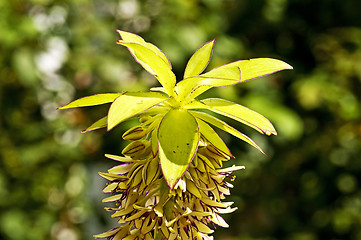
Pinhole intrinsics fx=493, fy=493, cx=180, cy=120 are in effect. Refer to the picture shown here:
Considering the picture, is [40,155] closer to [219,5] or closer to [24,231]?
[24,231]

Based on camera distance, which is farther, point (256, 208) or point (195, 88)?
point (256, 208)

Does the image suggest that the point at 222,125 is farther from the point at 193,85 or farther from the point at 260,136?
the point at 260,136

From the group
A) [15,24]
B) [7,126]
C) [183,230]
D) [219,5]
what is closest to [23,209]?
[7,126]

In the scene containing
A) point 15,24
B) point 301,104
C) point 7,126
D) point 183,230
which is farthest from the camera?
point 7,126

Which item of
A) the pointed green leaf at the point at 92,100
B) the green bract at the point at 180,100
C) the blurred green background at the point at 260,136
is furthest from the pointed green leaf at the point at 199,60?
the blurred green background at the point at 260,136

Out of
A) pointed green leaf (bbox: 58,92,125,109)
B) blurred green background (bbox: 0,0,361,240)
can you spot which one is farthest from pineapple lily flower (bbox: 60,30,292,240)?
blurred green background (bbox: 0,0,361,240)

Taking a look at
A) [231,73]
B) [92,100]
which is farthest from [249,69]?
[92,100]

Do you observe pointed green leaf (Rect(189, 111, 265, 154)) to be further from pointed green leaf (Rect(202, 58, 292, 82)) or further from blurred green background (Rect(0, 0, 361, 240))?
blurred green background (Rect(0, 0, 361, 240))
